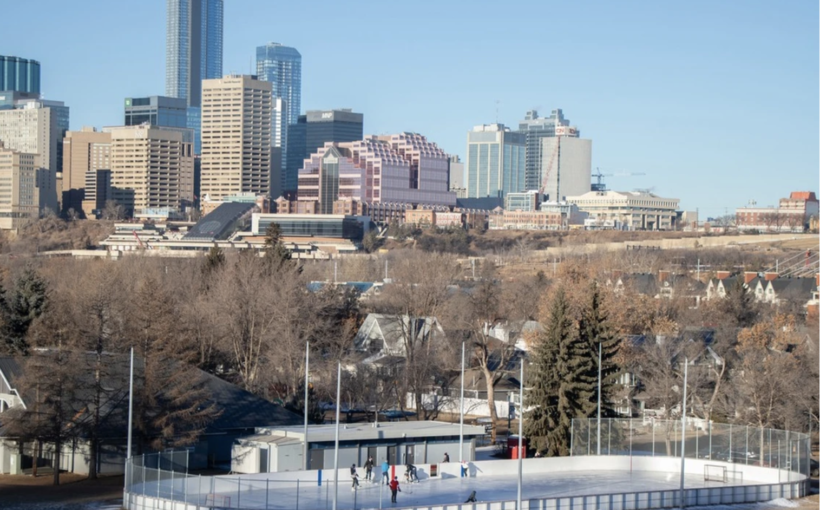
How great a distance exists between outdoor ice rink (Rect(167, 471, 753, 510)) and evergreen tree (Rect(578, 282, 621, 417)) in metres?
5.86

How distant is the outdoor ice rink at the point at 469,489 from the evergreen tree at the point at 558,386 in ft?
14.0

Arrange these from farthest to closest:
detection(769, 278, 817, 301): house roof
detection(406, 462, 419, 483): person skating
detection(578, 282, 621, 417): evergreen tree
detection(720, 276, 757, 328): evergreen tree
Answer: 1. detection(769, 278, 817, 301): house roof
2. detection(720, 276, 757, 328): evergreen tree
3. detection(578, 282, 621, 417): evergreen tree
4. detection(406, 462, 419, 483): person skating

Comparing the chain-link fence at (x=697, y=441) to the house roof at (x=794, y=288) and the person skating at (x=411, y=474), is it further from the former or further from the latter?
the house roof at (x=794, y=288)

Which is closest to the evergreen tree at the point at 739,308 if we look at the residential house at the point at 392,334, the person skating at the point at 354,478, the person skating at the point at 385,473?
the residential house at the point at 392,334

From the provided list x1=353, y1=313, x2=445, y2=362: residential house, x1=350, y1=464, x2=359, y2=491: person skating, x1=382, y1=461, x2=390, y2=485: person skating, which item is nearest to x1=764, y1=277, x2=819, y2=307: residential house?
x1=353, y1=313, x2=445, y2=362: residential house

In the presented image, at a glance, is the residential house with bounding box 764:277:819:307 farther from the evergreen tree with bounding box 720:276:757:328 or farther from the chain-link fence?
the chain-link fence

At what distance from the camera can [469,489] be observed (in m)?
37.6

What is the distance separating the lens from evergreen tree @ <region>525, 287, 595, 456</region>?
155 feet

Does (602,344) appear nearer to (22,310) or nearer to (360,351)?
(360,351)

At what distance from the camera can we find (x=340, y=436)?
135ft

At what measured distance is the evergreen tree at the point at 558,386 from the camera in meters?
47.2

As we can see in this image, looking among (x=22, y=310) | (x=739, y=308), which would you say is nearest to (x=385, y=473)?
(x=22, y=310)

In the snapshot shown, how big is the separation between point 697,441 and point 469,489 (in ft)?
34.8

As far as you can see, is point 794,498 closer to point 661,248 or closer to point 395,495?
point 395,495
